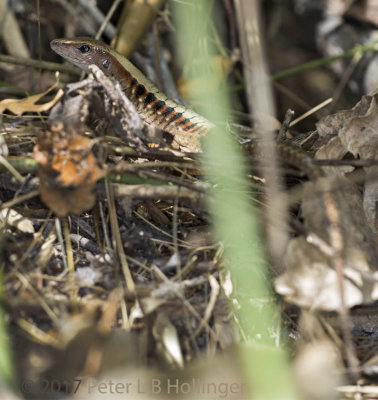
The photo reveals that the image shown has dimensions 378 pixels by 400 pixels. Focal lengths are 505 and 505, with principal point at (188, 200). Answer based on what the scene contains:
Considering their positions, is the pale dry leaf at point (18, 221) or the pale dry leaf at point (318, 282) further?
the pale dry leaf at point (18, 221)

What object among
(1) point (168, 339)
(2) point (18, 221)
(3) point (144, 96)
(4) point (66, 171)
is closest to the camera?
(1) point (168, 339)

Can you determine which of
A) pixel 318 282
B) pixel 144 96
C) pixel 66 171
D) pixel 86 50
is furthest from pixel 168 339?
pixel 86 50

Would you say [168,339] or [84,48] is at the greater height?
[84,48]

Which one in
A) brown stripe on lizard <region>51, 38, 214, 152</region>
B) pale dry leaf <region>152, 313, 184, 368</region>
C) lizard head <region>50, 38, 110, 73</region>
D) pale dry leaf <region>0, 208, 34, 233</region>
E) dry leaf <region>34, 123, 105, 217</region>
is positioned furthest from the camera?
lizard head <region>50, 38, 110, 73</region>

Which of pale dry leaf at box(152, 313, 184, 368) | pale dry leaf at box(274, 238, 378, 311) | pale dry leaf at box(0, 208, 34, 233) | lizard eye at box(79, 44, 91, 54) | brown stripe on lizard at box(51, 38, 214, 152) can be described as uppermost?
lizard eye at box(79, 44, 91, 54)

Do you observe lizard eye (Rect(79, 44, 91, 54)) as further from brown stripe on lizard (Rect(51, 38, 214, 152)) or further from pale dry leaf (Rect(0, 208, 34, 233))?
pale dry leaf (Rect(0, 208, 34, 233))

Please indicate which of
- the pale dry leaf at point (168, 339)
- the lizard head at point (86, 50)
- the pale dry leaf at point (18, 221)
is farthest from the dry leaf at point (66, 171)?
A: the lizard head at point (86, 50)

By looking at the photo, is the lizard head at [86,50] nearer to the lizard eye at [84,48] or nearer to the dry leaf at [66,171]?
the lizard eye at [84,48]

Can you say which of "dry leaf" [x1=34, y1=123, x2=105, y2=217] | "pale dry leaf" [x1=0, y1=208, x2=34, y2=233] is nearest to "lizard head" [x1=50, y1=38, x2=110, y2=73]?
"dry leaf" [x1=34, y1=123, x2=105, y2=217]

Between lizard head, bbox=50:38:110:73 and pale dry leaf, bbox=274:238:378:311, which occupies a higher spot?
lizard head, bbox=50:38:110:73

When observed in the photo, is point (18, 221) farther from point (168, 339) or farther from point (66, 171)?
point (168, 339)
